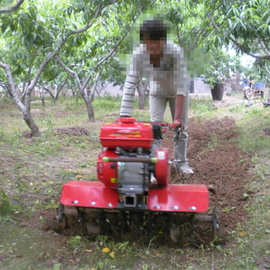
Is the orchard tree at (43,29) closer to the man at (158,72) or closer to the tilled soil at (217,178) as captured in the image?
the man at (158,72)

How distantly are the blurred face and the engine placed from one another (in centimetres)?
68

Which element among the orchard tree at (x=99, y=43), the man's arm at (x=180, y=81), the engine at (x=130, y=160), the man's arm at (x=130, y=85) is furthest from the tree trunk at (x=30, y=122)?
the engine at (x=130, y=160)

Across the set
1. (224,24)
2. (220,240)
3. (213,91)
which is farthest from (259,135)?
(213,91)

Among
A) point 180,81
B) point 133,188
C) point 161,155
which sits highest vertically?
point 180,81

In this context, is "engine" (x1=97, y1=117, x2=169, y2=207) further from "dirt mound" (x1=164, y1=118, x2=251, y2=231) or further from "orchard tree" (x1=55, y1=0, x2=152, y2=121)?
"orchard tree" (x1=55, y1=0, x2=152, y2=121)

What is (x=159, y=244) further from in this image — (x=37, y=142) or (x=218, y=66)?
(x=218, y=66)

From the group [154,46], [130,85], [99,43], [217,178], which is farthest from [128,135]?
[99,43]

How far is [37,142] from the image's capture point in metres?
6.45

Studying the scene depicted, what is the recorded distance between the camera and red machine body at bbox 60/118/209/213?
7.93 feet

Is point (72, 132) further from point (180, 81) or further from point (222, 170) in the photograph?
point (180, 81)

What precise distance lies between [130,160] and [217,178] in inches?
87.7

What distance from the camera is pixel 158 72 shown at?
3.32m

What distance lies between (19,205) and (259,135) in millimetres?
4898

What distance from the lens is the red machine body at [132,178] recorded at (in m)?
2.42
